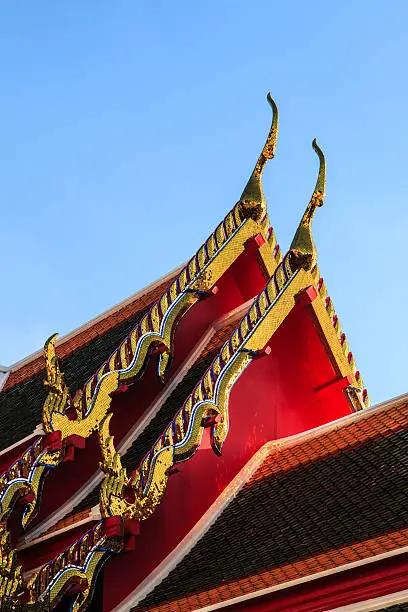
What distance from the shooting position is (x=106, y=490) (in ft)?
24.0

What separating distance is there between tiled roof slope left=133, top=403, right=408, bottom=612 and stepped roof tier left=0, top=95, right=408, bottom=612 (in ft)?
0.05

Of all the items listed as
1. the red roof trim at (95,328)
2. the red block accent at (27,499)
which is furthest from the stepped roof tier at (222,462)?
the red roof trim at (95,328)

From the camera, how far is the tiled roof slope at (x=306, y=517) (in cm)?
631

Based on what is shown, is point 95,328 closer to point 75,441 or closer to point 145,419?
point 145,419

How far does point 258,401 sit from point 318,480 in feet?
4.24

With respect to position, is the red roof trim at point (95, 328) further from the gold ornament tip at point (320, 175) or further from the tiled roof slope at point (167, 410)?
the gold ornament tip at point (320, 175)

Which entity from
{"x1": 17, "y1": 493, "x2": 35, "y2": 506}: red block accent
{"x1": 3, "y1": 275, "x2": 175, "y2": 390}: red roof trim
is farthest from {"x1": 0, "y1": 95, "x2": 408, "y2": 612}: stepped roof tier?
{"x1": 3, "y1": 275, "x2": 175, "y2": 390}: red roof trim

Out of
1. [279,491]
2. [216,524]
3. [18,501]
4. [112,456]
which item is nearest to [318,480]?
[279,491]

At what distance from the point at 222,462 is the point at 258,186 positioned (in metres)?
2.36

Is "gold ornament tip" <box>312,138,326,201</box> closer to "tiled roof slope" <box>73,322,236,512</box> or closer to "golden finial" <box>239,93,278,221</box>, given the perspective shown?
"golden finial" <box>239,93,278,221</box>

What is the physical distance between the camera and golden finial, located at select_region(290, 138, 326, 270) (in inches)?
338

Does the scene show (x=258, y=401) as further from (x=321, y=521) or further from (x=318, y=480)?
(x=321, y=521)

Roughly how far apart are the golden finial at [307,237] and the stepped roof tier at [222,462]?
1 centimetres

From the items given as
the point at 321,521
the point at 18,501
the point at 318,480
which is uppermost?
the point at 18,501
